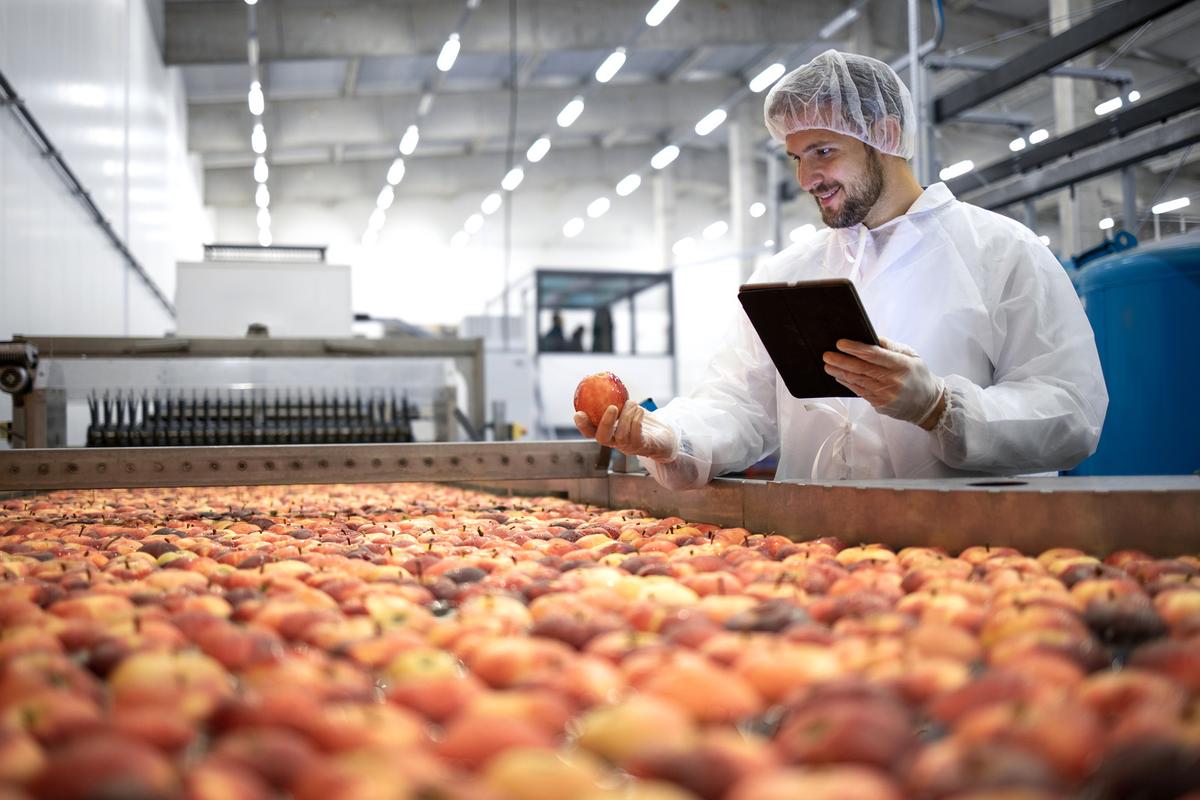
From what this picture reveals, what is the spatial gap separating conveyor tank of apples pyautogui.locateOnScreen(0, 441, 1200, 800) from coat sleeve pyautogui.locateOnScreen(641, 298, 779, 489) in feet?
1.14

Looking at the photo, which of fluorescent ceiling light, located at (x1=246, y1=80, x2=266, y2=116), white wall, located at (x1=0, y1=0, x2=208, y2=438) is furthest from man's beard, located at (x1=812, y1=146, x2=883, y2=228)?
fluorescent ceiling light, located at (x1=246, y1=80, x2=266, y2=116)

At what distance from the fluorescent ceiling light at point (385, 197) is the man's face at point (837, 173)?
63.3 feet

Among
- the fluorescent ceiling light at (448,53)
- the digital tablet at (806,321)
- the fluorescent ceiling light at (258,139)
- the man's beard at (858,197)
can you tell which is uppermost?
the fluorescent ceiling light at (258,139)

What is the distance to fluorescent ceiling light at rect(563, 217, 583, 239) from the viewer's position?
2412 centimetres

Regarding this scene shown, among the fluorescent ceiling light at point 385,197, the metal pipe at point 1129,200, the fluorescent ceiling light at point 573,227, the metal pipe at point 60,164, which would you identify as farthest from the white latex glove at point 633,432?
the fluorescent ceiling light at point 573,227

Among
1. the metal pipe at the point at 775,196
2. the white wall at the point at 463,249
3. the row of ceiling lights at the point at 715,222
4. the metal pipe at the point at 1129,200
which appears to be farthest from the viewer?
the white wall at the point at 463,249

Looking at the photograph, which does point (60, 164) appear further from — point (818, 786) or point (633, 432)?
point (818, 786)

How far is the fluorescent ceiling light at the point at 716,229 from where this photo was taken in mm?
24406

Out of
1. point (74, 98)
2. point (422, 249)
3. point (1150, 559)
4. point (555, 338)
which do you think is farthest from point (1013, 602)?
point (422, 249)

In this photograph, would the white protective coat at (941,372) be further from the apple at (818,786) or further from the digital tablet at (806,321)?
the apple at (818,786)

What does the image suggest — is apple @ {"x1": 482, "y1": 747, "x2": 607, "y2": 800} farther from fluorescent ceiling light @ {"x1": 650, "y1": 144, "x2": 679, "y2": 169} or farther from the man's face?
fluorescent ceiling light @ {"x1": 650, "y1": 144, "x2": 679, "y2": 169}

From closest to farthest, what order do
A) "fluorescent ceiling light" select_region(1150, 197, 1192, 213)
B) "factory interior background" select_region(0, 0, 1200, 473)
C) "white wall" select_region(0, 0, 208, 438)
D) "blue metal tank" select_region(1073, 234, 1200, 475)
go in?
"blue metal tank" select_region(1073, 234, 1200, 475), "white wall" select_region(0, 0, 208, 438), "factory interior background" select_region(0, 0, 1200, 473), "fluorescent ceiling light" select_region(1150, 197, 1192, 213)

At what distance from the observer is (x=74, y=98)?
24.2 ft

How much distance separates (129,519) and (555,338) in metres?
10.2
